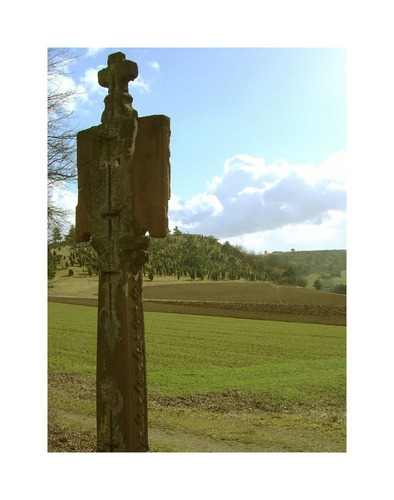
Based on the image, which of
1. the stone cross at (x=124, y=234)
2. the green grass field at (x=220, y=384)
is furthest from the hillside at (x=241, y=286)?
the stone cross at (x=124, y=234)

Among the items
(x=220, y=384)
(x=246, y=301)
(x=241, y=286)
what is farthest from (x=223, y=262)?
(x=220, y=384)

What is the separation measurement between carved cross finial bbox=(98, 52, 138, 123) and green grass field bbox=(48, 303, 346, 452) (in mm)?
4691

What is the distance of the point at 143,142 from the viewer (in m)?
4.07

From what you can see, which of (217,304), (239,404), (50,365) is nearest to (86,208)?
(239,404)

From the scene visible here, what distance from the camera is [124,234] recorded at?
13.5ft

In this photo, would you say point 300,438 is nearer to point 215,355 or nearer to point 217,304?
point 215,355

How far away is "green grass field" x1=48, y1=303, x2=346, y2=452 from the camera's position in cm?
736

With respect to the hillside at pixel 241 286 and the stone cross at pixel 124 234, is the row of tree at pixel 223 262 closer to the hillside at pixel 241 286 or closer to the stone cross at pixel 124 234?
the hillside at pixel 241 286

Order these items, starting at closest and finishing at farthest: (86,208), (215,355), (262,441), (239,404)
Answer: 1. (86,208)
2. (262,441)
3. (239,404)
4. (215,355)

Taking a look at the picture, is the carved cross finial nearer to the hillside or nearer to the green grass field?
the green grass field

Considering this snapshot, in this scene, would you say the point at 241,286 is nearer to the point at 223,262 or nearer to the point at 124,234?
the point at 223,262

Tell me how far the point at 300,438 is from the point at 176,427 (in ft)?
6.83

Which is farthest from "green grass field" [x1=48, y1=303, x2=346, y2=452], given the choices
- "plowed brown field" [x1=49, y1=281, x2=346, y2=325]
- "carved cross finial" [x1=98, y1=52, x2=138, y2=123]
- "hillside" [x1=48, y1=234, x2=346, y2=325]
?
"carved cross finial" [x1=98, y1=52, x2=138, y2=123]

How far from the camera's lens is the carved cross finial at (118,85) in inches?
164
